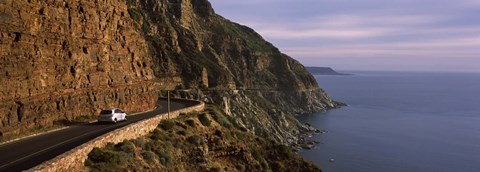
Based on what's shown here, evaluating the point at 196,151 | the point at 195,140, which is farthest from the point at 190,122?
the point at 196,151

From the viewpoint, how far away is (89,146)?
22.3m

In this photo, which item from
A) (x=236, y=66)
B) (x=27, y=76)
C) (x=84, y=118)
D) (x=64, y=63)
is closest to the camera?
(x=27, y=76)

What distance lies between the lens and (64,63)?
31.7m

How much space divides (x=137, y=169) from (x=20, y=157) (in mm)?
6107

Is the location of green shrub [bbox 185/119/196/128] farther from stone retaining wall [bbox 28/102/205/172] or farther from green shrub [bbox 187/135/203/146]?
green shrub [bbox 187/135/203/146]

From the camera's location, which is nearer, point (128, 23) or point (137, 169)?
point (137, 169)

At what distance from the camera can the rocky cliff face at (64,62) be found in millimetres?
25703

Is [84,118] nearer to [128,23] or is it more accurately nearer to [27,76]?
[27,76]

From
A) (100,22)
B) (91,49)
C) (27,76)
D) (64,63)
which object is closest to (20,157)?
(27,76)

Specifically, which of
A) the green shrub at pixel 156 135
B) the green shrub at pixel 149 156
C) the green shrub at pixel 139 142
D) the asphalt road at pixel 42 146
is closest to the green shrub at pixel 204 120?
the green shrub at pixel 156 135

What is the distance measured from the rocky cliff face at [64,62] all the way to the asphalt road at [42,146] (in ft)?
5.02

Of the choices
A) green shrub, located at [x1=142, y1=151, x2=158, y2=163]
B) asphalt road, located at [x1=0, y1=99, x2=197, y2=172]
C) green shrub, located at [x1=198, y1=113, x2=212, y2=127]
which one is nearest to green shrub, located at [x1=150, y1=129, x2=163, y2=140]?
asphalt road, located at [x1=0, y1=99, x2=197, y2=172]

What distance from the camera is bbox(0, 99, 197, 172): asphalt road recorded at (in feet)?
63.8

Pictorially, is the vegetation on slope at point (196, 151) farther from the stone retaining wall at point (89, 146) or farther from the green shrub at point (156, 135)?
the stone retaining wall at point (89, 146)
